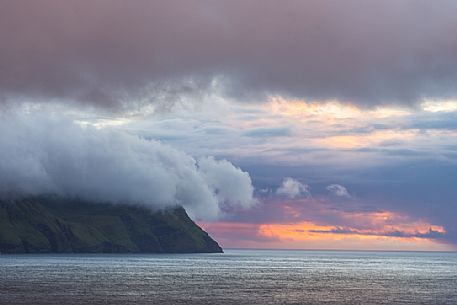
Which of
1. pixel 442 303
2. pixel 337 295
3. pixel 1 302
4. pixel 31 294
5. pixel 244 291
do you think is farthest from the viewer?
pixel 244 291

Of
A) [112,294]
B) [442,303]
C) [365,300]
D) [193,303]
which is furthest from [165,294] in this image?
[442,303]

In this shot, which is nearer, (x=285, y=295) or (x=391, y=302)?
(x=391, y=302)

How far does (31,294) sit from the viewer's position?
172625mm

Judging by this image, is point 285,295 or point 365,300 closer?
point 365,300

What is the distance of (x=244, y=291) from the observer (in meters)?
199

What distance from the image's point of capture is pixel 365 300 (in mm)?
170125

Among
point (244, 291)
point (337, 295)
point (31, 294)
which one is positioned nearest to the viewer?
point (31, 294)

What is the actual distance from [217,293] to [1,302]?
199ft

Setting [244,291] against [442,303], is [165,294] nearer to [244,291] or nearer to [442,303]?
[244,291]

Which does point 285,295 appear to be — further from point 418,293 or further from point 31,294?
point 31,294

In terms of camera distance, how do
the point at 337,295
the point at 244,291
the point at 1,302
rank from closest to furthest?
the point at 1,302
the point at 337,295
the point at 244,291

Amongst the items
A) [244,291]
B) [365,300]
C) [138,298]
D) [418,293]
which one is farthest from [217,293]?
[418,293]

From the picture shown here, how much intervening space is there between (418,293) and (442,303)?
34372mm

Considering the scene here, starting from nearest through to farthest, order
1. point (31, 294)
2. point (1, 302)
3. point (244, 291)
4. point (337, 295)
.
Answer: point (1, 302) < point (31, 294) < point (337, 295) < point (244, 291)
